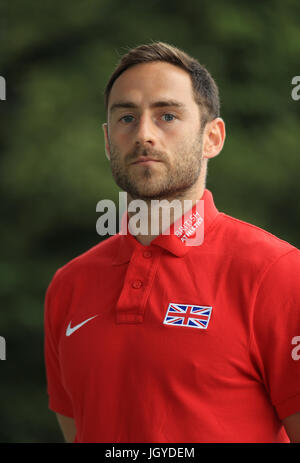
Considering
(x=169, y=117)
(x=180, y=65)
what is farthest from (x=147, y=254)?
(x=180, y=65)

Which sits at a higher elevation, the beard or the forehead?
the forehead

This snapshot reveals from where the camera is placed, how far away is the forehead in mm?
1691

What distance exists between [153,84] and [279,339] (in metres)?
0.68

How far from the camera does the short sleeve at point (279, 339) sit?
1.47 meters

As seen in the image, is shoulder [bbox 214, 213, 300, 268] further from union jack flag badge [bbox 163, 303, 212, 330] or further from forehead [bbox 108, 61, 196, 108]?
forehead [bbox 108, 61, 196, 108]

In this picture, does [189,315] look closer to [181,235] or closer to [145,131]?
[181,235]

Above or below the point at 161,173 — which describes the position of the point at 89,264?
below

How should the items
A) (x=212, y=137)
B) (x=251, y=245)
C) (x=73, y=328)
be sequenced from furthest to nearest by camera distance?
(x=212, y=137), (x=73, y=328), (x=251, y=245)

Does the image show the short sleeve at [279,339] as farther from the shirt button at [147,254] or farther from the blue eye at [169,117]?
the blue eye at [169,117]

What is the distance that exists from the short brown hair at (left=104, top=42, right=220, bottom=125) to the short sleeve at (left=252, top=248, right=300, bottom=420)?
1.68 ft

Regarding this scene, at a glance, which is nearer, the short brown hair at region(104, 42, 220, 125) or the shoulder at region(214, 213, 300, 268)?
the shoulder at region(214, 213, 300, 268)

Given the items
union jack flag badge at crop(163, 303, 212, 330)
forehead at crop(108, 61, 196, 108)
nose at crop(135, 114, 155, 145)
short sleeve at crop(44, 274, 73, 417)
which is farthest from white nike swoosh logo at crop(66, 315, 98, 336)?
forehead at crop(108, 61, 196, 108)

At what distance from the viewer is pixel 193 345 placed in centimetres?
150
